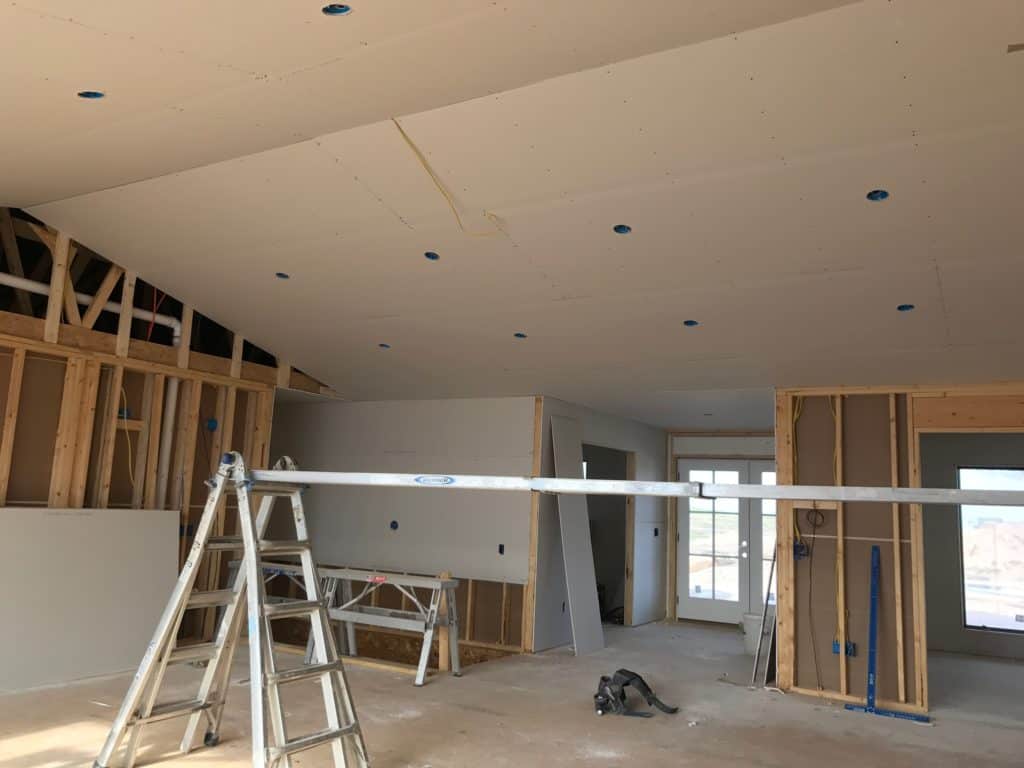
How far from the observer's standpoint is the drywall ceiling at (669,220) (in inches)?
133

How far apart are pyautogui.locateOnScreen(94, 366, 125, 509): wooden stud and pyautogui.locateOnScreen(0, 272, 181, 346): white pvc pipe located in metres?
0.53

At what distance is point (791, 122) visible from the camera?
3.64 m

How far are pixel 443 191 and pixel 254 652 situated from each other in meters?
2.76

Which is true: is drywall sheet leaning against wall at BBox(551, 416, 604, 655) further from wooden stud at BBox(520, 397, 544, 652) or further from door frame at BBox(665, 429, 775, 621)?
door frame at BBox(665, 429, 775, 621)

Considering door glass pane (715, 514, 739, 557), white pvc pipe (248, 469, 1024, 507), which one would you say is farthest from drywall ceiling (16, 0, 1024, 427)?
door glass pane (715, 514, 739, 557)

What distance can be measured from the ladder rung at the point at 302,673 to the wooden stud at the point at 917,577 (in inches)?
188

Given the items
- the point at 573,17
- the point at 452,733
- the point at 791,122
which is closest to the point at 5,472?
the point at 452,733

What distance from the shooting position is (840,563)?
6.52m

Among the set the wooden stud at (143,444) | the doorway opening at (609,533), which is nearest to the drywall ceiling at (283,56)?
the wooden stud at (143,444)

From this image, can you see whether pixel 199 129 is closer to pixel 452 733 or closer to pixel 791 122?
pixel 791 122

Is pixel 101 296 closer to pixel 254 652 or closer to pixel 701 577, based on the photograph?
pixel 254 652

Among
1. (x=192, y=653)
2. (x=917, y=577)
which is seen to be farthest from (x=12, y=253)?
(x=917, y=577)

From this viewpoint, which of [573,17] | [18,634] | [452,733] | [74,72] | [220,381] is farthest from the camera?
[220,381]

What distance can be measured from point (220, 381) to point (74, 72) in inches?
173
